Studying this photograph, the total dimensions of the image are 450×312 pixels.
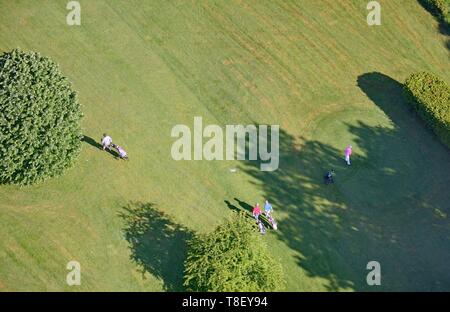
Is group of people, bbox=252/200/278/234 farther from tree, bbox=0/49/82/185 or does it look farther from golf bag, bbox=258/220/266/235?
tree, bbox=0/49/82/185

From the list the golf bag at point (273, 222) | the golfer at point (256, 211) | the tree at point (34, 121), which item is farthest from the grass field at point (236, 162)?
the tree at point (34, 121)

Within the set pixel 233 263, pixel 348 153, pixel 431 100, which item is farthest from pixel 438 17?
pixel 233 263

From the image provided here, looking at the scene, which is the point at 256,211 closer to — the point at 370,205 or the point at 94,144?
the point at 370,205

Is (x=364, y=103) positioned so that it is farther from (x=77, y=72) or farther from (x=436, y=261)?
(x=77, y=72)

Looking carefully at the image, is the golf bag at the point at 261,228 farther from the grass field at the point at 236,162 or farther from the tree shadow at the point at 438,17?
the tree shadow at the point at 438,17

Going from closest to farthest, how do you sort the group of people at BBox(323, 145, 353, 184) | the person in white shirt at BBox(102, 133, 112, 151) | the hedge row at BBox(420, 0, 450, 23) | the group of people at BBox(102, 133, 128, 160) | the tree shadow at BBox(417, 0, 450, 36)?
the group of people at BBox(102, 133, 128, 160)
the person in white shirt at BBox(102, 133, 112, 151)
the group of people at BBox(323, 145, 353, 184)
the tree shadow at BBox(417, 0, 450, 36)
the hedge row at BBox(420, 0, 450, 23)

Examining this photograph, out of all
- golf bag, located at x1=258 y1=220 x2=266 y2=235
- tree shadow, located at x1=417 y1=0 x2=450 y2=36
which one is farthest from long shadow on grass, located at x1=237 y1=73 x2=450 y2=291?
tree shadow, located at x1=417 y1=0 x2=450 y2=36
